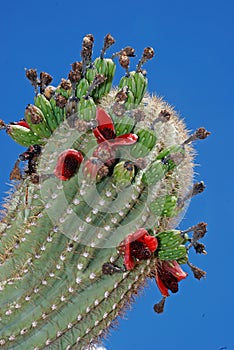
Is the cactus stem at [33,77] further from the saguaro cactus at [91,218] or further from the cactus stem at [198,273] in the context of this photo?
the cactus stem at [198,273]

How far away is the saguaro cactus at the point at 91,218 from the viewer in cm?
399

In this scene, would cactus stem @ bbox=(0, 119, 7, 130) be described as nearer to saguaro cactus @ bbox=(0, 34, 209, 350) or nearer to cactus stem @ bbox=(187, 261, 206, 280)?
saguaro cactus @ bbox=(0, 34, 209, 350)

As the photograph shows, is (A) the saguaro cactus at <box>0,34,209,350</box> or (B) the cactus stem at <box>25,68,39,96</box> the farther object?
(B) the cactus stem at <box>25,68,39,96</box>

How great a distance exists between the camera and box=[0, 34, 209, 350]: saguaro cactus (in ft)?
13.1

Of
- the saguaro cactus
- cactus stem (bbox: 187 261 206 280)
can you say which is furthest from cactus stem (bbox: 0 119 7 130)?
cactus stem (bbox: 187 261 206 280)

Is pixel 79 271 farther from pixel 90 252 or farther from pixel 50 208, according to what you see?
pixel 50 208

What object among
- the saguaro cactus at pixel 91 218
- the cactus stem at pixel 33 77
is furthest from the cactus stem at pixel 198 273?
the cactus stem at pixel 33 77

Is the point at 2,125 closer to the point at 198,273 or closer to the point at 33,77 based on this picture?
the point at 33,77

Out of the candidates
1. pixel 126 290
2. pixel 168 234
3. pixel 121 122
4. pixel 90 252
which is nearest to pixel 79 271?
pixel 90 252

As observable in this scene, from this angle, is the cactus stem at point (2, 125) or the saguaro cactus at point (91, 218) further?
the cactus stem at point (2, 125)

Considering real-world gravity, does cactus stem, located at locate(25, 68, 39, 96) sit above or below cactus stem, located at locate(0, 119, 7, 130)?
above

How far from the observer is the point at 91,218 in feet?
13.0

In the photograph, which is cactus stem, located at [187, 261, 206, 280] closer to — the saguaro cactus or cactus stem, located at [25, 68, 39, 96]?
the saguaro cactus

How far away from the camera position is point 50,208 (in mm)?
4035
